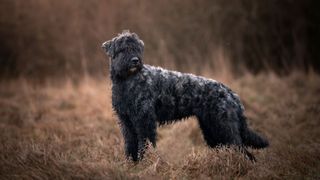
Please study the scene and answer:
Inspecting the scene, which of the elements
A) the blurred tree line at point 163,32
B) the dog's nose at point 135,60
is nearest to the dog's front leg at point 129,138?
the dog's nose at point 135,60

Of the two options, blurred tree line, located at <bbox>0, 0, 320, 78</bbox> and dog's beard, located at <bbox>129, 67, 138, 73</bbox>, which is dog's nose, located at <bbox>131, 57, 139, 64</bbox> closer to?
dog's beard, located at <bbox>129, 67, 138, 73</bbox>

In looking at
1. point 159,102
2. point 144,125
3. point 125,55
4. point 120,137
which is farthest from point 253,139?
point 120,137

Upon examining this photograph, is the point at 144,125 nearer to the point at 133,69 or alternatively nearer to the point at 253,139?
the point at 133,69

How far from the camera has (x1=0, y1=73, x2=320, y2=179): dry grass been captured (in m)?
7.39

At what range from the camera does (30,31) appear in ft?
62.4

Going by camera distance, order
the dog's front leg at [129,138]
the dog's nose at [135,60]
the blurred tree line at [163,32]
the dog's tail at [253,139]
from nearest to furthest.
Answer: the dog's nose at [135,60] < the dog's front leg at [129,138] < the dog's tail at [253,139] < the blurred tree line at [163,32]

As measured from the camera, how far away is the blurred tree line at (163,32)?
18438 millimetres

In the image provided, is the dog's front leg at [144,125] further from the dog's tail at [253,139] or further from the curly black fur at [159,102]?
the dog's tail at [253,139]

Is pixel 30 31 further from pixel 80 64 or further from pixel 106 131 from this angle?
pixel 106 131

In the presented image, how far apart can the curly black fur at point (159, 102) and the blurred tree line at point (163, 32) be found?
30.6ft

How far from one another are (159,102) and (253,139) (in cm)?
170

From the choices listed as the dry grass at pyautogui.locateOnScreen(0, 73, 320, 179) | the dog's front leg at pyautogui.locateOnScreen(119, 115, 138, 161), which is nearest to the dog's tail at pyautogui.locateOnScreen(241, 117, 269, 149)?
the dry grass at pyautogui.locateOnScreen(0, 73, 320, 179)

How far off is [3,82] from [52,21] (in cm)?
319

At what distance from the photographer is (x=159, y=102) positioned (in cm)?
848
